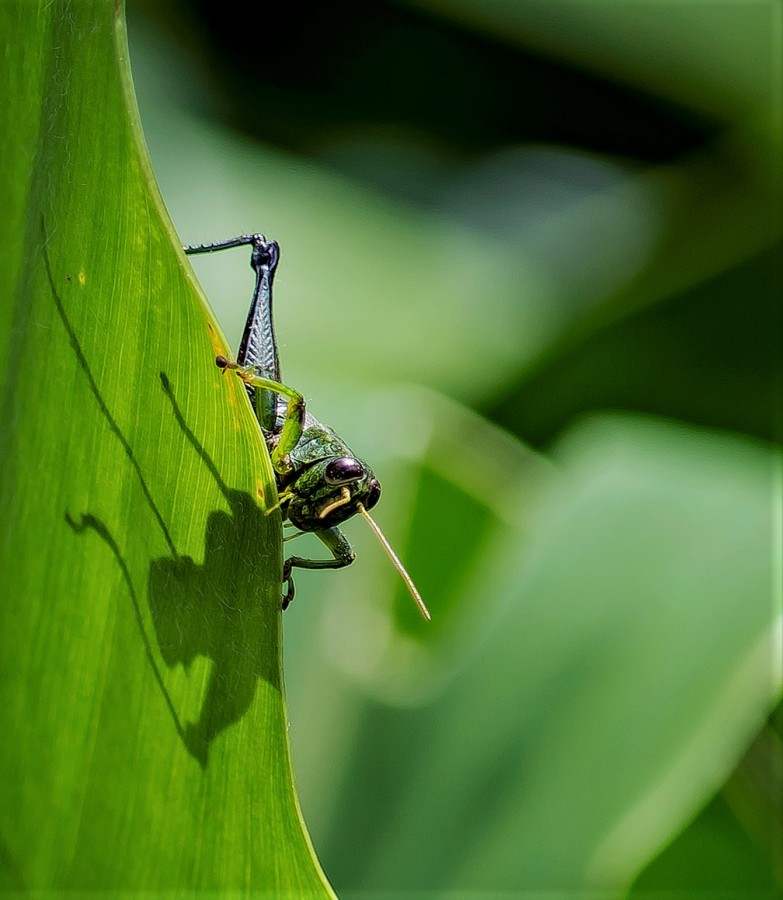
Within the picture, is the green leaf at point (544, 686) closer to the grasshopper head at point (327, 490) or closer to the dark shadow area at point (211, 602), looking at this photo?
the grasshopper head at point (327, 490)

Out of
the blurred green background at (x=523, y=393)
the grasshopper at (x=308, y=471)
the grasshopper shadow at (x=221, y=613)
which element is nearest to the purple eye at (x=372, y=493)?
the grasshopper at (x=308, y=471)

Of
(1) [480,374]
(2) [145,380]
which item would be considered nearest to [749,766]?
(1) [480,374]

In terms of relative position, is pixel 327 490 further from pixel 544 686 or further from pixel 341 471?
pixel 544 686

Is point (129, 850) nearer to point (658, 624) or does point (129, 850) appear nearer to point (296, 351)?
point (658, 624)

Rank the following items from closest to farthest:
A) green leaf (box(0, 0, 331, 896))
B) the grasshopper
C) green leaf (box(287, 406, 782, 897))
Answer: green leaf (box(0, 0, 331, 896)) < the grasshopper < green leaf (box(287, 406, 782, 897))

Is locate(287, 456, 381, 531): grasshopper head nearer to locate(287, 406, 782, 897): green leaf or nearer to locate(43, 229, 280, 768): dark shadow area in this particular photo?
locate(43, 229, 280, 768): dark shadow area

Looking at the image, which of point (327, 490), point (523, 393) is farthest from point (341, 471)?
point (523, 393)

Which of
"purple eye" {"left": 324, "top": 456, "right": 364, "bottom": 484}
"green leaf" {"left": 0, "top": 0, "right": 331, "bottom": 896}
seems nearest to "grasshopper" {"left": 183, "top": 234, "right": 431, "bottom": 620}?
"purple eye" {"left": 324, "top": 456, "right": 364, "bottom": 484}
